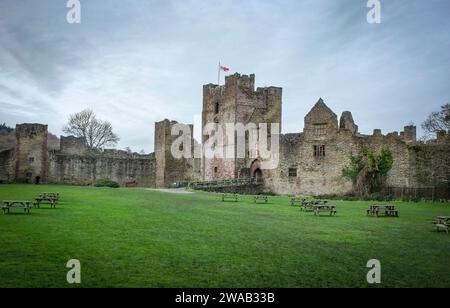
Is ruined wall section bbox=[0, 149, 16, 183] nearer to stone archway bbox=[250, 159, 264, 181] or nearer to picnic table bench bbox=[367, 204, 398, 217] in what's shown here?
stone archway bbox=[250, 159, 264, 181]

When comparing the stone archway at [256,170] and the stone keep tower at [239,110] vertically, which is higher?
the stone keep tower at [239,110]

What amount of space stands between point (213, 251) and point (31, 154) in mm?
50752

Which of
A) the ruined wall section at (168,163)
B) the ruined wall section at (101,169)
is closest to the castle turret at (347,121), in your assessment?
the ruined wall section at (168,163)

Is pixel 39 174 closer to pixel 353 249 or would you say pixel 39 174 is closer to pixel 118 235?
pixel 118 235

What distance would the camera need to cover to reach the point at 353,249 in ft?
45.5

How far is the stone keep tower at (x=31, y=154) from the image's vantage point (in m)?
57.5

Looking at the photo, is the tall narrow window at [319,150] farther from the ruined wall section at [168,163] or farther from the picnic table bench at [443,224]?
the picnic table bench at [443,224]

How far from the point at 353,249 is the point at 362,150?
31.1m

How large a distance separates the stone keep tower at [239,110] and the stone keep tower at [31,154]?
20.7 m

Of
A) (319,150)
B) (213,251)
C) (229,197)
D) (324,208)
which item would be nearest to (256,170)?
(319,150)

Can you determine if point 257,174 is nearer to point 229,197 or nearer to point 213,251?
point 229,197

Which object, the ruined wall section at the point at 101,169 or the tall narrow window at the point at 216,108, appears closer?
the ruined wall section at the point at 101,169

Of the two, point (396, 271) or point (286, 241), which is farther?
point (286, 241)
